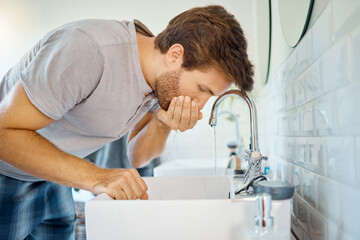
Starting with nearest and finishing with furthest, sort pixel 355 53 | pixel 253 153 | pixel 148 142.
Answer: pixel 355 53
pixel 253 153
pixel 148 142

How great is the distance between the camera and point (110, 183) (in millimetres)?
692

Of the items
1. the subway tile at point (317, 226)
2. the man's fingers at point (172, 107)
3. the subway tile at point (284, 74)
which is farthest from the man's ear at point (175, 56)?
the subway tile at point (317, 226)

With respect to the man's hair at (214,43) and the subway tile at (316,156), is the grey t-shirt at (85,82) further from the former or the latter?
the subway tile at (316,156)

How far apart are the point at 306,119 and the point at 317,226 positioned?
0.24 m

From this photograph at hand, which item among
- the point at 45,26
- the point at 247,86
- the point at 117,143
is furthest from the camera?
the point at 45,26

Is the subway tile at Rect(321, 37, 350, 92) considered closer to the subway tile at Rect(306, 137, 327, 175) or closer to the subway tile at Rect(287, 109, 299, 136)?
the subway tile at Rect(306, 137, 327, 175)

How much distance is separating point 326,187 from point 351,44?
269 millimetres

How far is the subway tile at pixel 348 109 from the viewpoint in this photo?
441 mm

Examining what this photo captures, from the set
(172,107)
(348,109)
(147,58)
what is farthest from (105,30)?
(348,109)

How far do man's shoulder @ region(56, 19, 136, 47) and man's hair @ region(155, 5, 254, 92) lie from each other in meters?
0.13

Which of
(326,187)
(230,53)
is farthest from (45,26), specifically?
(326,187)

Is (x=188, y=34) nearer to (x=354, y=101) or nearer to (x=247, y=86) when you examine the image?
(x=247, y=86)

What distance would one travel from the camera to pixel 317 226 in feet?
2.08

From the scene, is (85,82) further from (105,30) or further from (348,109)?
(348,109)
